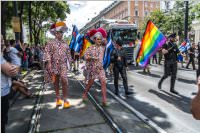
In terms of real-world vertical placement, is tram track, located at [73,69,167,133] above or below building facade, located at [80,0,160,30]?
below

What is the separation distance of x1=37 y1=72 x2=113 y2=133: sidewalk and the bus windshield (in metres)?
10.7

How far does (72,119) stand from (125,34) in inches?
506

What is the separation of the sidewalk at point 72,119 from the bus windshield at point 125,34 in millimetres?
10661

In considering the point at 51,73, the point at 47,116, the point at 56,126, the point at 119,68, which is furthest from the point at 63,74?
the point at 119,68

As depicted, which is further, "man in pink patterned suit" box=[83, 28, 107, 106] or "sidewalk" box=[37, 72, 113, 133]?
"man in pink patterned suit" box=[83, 28, 107, 106]

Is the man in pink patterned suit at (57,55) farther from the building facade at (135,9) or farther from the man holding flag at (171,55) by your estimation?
the building facade at (135,9)

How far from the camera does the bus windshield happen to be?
56.2 feet

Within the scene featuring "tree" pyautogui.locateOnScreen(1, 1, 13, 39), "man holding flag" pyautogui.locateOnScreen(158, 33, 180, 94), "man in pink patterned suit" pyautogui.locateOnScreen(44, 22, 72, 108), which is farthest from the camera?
"tree" pyautogui.locateOnScreen(1, 1, 13, 39)

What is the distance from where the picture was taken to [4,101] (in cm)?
333

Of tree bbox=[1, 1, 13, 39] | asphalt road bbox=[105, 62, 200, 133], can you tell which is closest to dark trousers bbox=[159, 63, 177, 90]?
asphalt road bbox=[105, 62, 200, 133]

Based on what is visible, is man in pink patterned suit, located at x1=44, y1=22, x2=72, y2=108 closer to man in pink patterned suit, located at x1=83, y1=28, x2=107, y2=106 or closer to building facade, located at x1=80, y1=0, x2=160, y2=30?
man in pink patterned suit, located at x1=83, y1=28, x2=107, y2=106

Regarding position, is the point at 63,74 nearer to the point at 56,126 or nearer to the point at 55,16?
the point at 56,126

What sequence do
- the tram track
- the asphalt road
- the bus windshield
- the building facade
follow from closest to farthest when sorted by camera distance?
the tram track < the asphalt road < the bus windshield < the building facade

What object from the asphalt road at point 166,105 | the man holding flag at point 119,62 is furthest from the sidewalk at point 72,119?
the man holding flag at point 119,62
